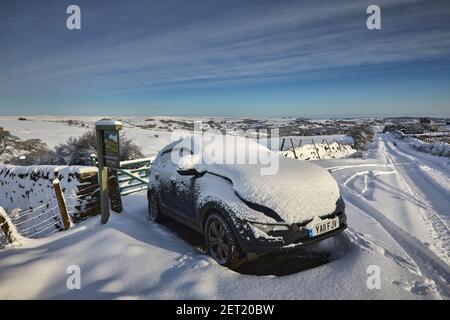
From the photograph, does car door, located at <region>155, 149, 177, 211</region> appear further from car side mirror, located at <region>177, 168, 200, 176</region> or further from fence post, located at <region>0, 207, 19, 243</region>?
fence post, located at <region>0, 207, 19, 243</region>

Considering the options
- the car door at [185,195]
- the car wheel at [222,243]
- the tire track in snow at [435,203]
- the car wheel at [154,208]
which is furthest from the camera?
the car wheel at [154,208]

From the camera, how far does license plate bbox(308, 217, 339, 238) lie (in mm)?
3410

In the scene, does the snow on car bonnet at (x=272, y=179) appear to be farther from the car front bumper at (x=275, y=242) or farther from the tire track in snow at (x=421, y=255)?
the tire track in snow at (x=421, y=255)

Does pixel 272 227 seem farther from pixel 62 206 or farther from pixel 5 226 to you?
pixel 62 206

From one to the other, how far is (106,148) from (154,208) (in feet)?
5.05

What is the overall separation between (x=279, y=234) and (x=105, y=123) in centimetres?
360

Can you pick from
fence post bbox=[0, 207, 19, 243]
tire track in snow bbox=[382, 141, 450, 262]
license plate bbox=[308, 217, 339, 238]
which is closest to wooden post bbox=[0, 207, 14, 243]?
fence post bbox=[0, 207, 19, 243]

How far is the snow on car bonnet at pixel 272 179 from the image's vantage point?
3416 millimetres

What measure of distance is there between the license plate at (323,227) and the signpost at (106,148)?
3317 millimetres

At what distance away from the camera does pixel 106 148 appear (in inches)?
203

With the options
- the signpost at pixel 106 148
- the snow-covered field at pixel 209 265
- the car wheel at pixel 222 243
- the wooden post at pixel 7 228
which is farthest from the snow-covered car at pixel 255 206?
the wooden post at pixel 7 228

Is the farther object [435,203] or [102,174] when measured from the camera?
[435,203]

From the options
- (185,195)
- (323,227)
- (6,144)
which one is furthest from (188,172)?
(6,144)
